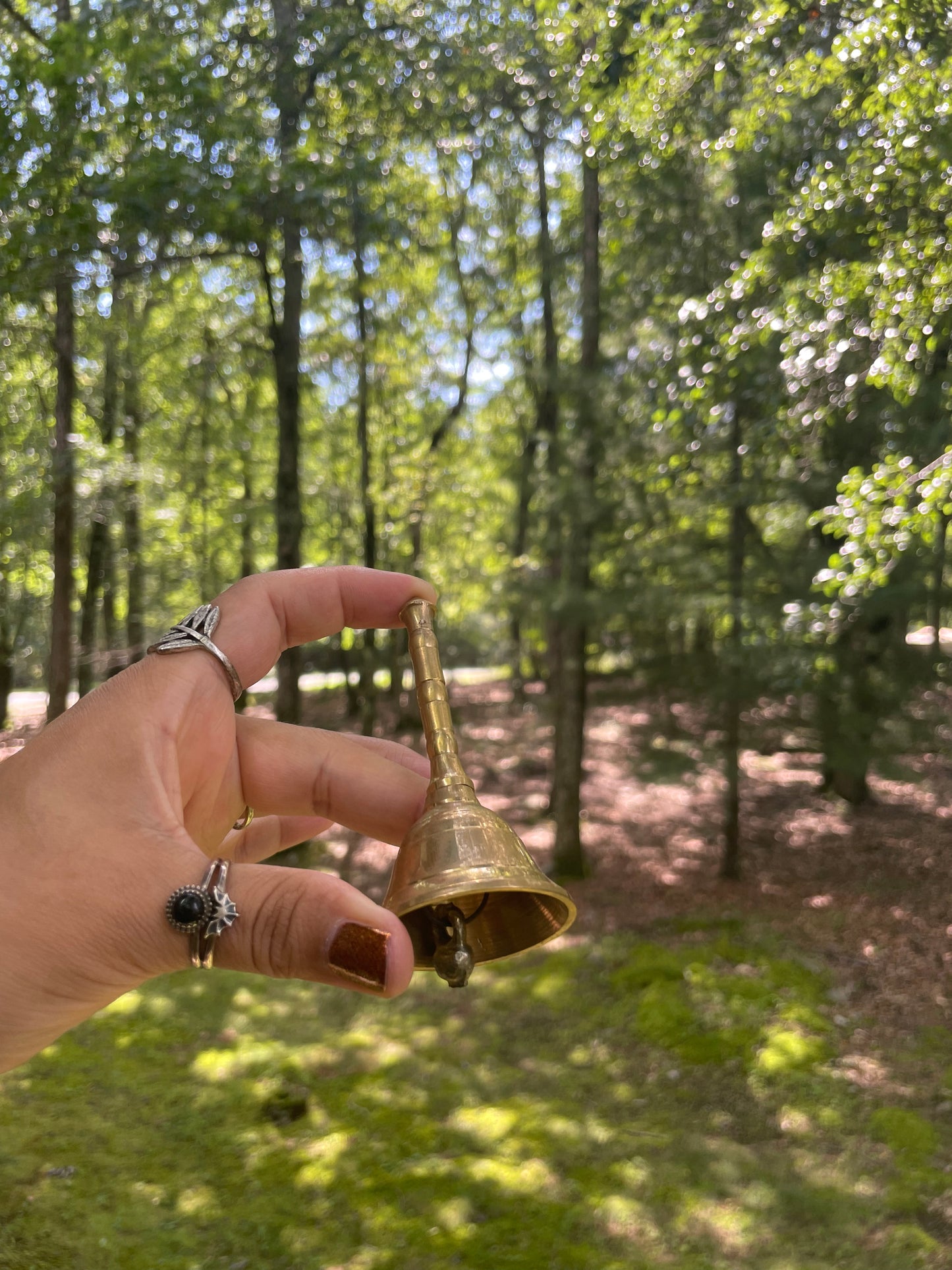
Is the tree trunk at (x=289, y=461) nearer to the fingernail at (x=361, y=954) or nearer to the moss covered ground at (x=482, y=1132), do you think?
the moss covered ground at (x=482, y=1132)

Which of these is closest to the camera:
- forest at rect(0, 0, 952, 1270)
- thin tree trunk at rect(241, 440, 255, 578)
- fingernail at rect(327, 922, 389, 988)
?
fingernail at rect(327, 922, 389, 988)

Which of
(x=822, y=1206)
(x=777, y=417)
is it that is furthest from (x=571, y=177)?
(x=822, y=1206)

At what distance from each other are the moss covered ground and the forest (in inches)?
1.7

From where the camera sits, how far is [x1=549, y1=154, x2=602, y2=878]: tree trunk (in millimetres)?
11750

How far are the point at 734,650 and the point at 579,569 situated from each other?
2.44 metres

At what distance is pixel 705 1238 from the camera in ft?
18.2

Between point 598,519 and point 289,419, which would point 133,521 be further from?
point 598,519

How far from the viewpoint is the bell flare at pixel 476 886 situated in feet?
5.41

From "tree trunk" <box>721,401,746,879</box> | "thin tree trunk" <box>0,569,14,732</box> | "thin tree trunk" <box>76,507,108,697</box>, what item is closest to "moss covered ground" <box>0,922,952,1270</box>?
"tree trunk" <box>721,401,746,879</box>

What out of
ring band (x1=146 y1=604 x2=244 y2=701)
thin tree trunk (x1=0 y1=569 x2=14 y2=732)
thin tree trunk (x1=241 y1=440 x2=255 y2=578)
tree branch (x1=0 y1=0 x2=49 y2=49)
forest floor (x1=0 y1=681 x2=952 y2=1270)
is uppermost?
tree branch (x1=0 y1=0 x2=49 y2=49)

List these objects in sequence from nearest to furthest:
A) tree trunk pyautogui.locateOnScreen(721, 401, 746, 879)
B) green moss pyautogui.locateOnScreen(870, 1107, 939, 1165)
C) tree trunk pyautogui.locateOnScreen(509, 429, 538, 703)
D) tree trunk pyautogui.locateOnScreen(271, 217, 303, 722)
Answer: green moss pyautogui.locateOnScreen(870, 1107, 939, 1165) → tree trunk pyautogui.locateOnScreen(721, 401, 746, 879) → tree trunk pyautogui.locateOnScreen(271, 217, 303, 722) → tree trunk pyautogui.locateOnScreen(509, 429, 538, 703)

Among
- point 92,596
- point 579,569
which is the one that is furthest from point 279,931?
point 92,596

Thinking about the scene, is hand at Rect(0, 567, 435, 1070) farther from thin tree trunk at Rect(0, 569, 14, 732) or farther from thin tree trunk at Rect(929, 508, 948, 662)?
thin tree trunk at Rect(0, 569, 14, 732)

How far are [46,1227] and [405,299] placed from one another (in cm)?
1804
